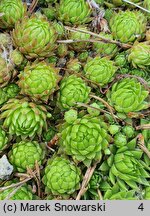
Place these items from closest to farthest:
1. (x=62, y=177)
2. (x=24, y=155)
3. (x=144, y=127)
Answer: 1. (x=62, y=177)
2. (x=24, y=155)
3. (x=144, y=127)

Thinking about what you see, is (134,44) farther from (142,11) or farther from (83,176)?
(83,176)

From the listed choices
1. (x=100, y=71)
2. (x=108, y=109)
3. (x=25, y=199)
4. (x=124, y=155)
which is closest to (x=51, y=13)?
(x=100, y=71)

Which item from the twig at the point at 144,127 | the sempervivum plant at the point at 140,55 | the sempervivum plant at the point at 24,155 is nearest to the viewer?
the sempervivum plant at the point at 24,155

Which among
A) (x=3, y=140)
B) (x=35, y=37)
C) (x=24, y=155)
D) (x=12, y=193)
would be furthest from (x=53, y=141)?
(x=35, y=37)

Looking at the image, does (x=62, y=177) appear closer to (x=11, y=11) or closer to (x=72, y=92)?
(x=72, y=92)

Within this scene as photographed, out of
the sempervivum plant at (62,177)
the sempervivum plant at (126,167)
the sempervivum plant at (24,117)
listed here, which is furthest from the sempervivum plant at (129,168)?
the sempervivum plant at (24,117)

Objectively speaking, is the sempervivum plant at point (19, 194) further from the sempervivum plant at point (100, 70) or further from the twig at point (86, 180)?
the sempervivum plant at point (100, 70)

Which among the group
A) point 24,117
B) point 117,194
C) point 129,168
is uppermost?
point 24,117
